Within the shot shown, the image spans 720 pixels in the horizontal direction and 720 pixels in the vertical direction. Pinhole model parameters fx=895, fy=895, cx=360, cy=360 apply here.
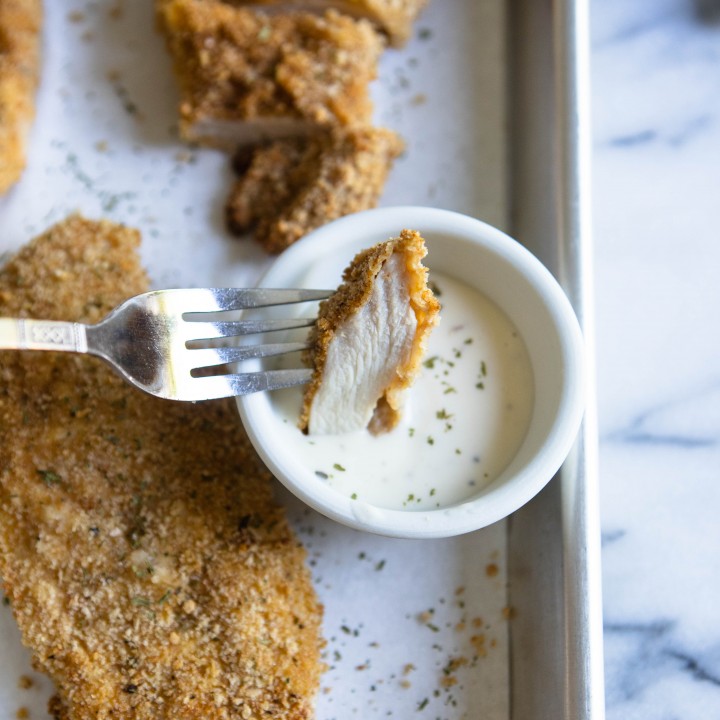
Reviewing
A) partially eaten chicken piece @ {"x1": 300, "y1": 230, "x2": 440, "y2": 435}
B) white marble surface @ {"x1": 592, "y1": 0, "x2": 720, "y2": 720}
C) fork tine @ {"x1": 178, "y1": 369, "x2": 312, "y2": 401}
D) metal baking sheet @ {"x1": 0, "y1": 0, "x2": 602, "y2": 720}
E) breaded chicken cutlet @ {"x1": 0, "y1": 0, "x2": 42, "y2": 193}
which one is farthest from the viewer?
breaded chicken cutlet @ {"x1": 0, "y1": 0, "x2": 42, "y2": 193}

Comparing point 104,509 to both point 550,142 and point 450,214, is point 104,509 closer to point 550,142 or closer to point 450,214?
point 450,214

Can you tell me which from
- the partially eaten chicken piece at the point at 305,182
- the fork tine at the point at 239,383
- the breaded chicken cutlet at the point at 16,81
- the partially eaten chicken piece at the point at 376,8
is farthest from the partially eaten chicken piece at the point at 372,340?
the breaded chicken cutlet at the point at 16,81

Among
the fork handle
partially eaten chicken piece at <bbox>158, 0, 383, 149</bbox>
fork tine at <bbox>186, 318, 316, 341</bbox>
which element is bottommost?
fork tine at <bbox>186, 318, 316, 341</bbox>

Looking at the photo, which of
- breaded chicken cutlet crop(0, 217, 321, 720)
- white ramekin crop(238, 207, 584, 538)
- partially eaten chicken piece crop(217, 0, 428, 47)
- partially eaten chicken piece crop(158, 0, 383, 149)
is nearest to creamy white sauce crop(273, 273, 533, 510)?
white ramekin crop(238, 207, 584, 538)

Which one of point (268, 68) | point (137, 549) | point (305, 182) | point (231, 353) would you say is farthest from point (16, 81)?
point (137, 549)

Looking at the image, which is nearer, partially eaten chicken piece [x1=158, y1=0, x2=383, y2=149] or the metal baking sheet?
the metal baking sheet

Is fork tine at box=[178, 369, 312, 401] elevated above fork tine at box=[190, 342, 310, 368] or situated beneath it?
situated beneath

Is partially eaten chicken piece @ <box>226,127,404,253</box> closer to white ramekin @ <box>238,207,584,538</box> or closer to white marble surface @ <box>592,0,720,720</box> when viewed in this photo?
white ramekin @ <box>238,207,584,538</box>
